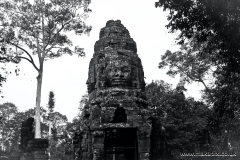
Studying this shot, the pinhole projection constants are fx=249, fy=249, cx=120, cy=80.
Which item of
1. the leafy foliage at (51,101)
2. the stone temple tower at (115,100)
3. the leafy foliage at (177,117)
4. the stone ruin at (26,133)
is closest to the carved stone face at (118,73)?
the stone temple tower at (115,100)

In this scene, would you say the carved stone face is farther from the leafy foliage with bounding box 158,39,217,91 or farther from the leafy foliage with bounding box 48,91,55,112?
the leafy foliage with bounding box 48,91,55,112

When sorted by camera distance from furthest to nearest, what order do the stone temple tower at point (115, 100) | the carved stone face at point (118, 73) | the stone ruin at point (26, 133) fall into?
1. the stone ruin at point (26, 133)
2. the carved stone face at point (118, 73)
3. the stone temple tower at point (115, 100)

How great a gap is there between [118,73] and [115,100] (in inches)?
51.9

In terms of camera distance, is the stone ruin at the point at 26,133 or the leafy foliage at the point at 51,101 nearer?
the stone ruin at the point at 26,133

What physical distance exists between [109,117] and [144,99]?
7.11ft

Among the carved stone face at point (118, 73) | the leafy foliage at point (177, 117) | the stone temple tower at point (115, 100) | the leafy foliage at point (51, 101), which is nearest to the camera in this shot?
the stone temple tower at point (115, 100)

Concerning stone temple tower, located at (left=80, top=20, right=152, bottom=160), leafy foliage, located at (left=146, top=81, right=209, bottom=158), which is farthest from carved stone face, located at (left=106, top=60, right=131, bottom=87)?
leafy foliage, located at (left=146, top=81, right=209, bottom=158)

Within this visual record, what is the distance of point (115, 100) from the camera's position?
34.4ft

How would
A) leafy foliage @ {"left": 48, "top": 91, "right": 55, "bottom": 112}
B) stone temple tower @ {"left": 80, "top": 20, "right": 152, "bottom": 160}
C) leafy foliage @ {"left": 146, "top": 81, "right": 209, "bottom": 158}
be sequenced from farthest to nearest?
leafy foliage @ {"left": 48, "top": 91, "right": 55, "bottom": 112} → leafy foliage @ {"left": 146, "top": 81, "right": 209, "bottom": 158} → stone temple tower @ {"left": 80, "top": 20, "right": 152, "bottom": 160}

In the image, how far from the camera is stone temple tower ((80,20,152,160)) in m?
9.94

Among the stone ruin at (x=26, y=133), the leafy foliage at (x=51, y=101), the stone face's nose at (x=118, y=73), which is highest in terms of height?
the leafy foliage at (x=51, y=101)

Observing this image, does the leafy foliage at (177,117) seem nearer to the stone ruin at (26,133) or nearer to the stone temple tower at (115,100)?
the stone temple tower at (115,100)

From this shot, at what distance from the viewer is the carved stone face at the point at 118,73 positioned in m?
11.1

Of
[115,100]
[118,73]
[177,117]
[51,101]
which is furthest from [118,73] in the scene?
[51,101]
